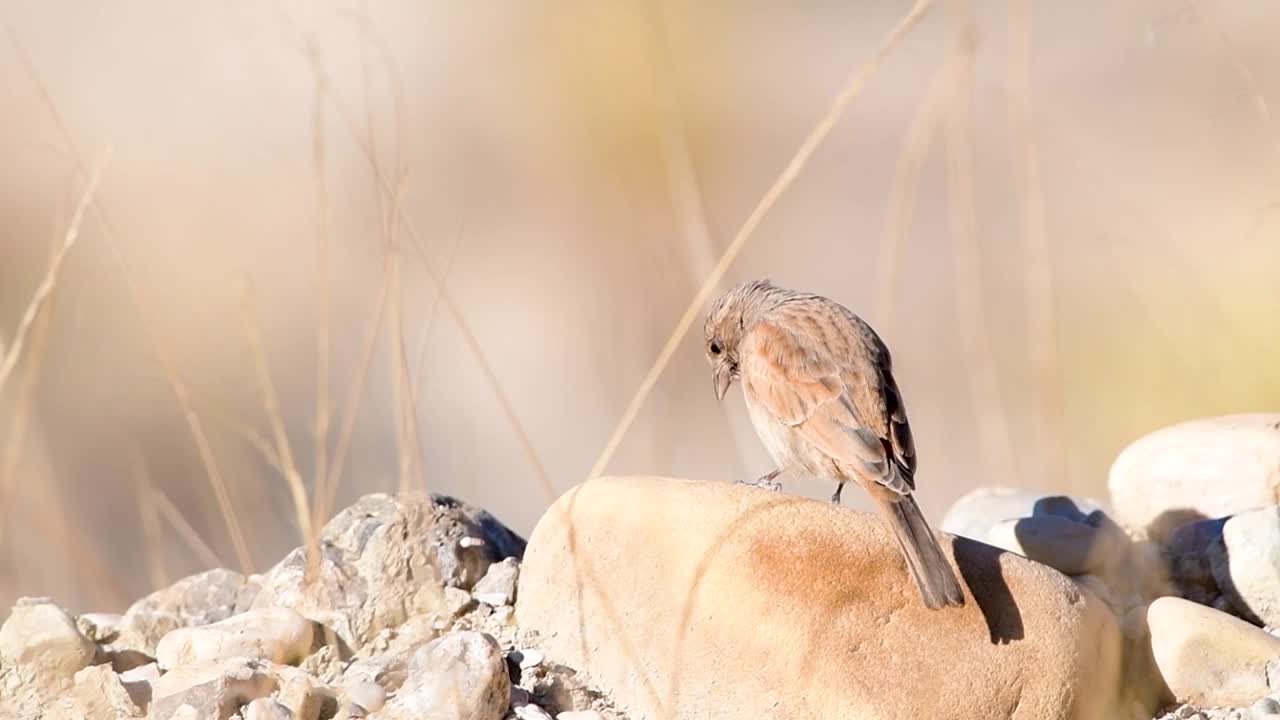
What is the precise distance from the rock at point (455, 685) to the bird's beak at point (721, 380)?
1.81 meters

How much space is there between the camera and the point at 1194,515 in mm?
4770

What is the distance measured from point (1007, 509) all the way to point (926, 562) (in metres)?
1.35

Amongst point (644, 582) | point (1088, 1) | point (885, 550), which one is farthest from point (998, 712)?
point (1088, 1)

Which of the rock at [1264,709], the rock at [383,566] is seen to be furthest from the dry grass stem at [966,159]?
the rock at [383,566]

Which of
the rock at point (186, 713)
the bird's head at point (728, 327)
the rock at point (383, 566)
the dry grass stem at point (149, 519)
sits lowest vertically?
the dry grass stem at point (149, 519)

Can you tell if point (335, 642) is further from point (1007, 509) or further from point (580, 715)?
point (1007, 509)

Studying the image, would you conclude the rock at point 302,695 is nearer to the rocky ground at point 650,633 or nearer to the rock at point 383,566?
the rocky ground at point 650,633

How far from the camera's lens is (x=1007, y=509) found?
4.94 meters

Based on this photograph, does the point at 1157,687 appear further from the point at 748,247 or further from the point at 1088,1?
the point at 1088,1

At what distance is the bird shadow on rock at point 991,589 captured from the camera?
3684mm

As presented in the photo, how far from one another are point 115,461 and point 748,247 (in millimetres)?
3399

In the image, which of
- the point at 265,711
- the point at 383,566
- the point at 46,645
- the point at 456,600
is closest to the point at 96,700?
the point at 46,645

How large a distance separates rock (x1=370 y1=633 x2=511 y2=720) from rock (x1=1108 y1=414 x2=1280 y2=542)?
2101 millimetres

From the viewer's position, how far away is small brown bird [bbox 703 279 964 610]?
14.0 feet
